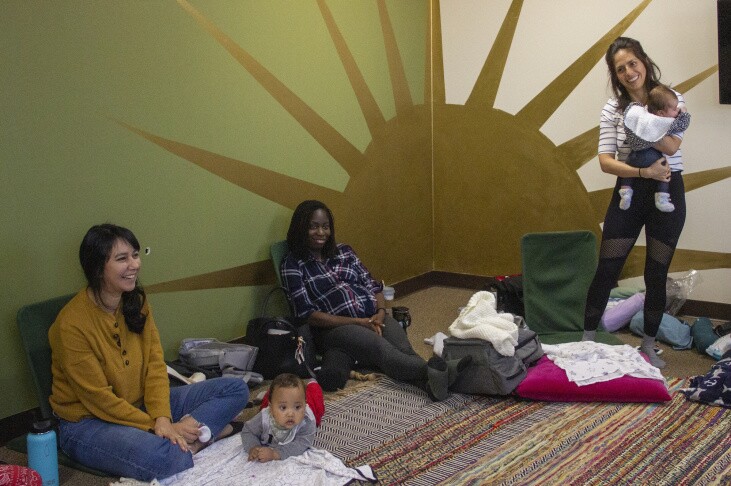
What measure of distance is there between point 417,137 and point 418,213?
525 millimetres

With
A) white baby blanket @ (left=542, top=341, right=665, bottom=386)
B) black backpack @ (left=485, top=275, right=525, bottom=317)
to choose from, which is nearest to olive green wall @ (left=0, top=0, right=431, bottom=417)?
black backpack @ (left=485, top=275, right=525, bottom=317)

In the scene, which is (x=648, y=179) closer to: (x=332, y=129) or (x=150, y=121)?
(x=332, y=129)

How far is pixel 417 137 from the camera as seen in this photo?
574 centimetres

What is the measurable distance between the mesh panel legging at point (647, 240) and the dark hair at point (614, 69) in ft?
1.34

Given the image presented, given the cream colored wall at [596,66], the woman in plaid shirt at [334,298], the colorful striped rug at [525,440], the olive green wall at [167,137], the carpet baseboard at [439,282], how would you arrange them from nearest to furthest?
1. the colorful striped rug at [525,440]
2. the olive green wall at [167,137]
3. the woman in plaid shirt at [334,298]
4. the cream colored wall at [596,66]
5. the carpet baseboard at [439,282]

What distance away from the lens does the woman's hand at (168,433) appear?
3.05 metres

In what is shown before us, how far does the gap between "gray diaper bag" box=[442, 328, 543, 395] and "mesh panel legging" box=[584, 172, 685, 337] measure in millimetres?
533

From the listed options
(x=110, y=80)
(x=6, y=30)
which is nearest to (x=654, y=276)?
(x=110, y=80)

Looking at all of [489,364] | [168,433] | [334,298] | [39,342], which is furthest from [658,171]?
[39,342]

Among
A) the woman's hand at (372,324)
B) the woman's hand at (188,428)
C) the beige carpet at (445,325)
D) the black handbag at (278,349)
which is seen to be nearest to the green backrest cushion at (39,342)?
the woman's hand at (188,428)

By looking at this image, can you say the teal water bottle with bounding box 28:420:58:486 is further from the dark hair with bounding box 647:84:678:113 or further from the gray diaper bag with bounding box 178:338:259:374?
the dark hair with bounding box 647:84:678:113

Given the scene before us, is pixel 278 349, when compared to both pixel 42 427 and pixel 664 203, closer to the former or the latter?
pixel 42 427

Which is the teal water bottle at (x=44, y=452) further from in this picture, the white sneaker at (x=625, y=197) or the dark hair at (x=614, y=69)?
the dark hair at (x=614, y=69)

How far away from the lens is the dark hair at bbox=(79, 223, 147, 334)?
3021 mm
